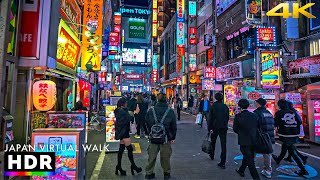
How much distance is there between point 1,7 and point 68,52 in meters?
7.32

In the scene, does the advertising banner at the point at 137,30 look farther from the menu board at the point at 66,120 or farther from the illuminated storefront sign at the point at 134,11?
the menu board at the point at 66,120

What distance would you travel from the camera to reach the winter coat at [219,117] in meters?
7.12

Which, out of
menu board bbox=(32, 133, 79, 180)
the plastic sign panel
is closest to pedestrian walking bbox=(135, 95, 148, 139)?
the plastic sign panel

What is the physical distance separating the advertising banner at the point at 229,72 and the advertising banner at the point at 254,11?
4.29 metres

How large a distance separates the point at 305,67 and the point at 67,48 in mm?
12373

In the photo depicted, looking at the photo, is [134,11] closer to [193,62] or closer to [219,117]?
[193,62]

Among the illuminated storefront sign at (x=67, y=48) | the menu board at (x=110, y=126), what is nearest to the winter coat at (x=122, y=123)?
the menu board at (x=110, y=126)

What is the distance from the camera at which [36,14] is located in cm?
702

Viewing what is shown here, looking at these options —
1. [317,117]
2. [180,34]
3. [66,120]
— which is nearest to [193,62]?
[180,34]

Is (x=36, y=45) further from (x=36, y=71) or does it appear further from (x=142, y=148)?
(x=142, y=148)

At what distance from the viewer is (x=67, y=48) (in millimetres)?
11164

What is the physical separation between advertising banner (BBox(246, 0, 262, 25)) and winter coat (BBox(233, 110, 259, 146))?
43.7 ft

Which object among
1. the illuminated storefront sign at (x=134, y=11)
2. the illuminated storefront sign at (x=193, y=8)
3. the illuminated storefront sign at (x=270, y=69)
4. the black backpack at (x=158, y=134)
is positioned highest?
the illuminated storefront sign at (x=134, y=11)

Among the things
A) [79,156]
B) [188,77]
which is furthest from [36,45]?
[188,77]
